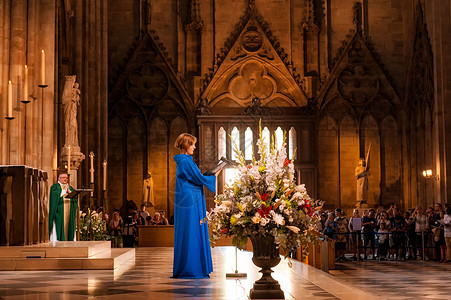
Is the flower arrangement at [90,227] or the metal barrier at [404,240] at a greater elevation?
the flower arrangement at [90,227]

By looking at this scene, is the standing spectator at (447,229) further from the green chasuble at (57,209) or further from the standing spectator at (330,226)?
the green chasuble at (57,209)

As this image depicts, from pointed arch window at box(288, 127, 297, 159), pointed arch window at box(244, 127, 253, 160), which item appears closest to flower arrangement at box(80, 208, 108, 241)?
pointed arch window at box(244, 127, 253, 160)

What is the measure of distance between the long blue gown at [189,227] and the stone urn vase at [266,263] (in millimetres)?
2143

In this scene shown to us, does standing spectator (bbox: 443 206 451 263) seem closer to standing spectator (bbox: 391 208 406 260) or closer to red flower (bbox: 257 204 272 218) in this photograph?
standing spectator (bbox: 391 208 406 260)

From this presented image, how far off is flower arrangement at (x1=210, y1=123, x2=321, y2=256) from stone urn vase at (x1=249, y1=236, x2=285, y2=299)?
4.9 inches

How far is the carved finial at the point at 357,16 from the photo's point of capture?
32241 mm

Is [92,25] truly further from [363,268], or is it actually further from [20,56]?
[363,268]

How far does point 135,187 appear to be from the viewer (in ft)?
101

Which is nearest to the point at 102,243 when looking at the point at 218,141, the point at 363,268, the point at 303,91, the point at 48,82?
the point at 48,82

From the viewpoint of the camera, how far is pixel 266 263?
275 inches

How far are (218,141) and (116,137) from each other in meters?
4.61

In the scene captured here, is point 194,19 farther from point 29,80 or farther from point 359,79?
point 29,80

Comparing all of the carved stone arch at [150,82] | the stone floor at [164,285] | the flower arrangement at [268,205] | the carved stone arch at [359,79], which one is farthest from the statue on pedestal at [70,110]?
the carved stone arch at [359,79]

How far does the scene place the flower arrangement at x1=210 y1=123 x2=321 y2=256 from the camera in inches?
267
